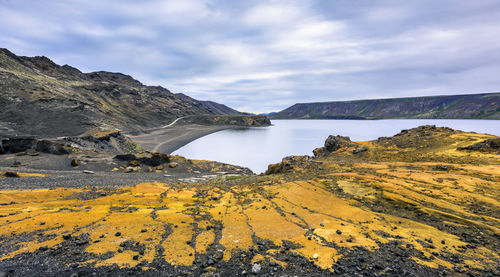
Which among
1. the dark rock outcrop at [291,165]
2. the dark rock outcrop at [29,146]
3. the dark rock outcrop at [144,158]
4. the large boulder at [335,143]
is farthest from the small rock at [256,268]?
the dark rock outcrop at [29,146]

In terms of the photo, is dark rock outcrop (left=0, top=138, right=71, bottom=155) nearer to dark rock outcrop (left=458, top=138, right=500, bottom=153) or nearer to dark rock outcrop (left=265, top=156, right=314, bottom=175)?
dark rock outcrop (left=265, top=156, right=314, bottom=175)

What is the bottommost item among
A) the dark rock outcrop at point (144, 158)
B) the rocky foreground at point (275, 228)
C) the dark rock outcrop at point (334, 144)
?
the dark rock outcrop at point (144, 158)

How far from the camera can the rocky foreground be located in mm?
5543

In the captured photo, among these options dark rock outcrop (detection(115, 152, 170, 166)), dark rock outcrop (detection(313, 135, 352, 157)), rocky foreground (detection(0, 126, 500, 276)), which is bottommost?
dark rock outcrop (detection(115, 152, 170, 166))

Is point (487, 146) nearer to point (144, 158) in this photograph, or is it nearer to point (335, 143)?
point (335, 143)

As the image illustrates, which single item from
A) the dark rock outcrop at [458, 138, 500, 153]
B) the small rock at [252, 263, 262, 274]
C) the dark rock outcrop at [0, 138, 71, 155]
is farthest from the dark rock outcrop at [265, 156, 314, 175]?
the dark rock outcrop at [0, 138, 71, 155]

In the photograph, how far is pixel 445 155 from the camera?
17.6 m

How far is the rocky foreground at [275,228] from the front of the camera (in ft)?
18.2

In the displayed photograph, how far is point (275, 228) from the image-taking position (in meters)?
7.86

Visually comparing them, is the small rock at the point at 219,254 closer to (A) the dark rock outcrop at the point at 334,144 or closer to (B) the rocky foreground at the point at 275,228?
(B) the rocky foreground at the point at 275,228

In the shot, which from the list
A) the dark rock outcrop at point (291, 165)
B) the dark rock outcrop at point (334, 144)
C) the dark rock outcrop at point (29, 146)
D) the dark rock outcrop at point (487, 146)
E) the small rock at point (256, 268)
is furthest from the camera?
the dark rock outcrop at point (29, 146)

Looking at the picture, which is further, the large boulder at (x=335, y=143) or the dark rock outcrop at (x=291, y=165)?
the large boulder at (x=335, y=143)

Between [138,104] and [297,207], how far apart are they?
142 m

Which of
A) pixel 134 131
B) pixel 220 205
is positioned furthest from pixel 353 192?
pixel 134 131
